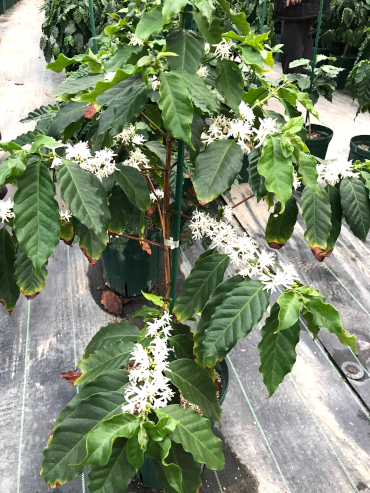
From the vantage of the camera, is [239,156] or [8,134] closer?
[239,156]

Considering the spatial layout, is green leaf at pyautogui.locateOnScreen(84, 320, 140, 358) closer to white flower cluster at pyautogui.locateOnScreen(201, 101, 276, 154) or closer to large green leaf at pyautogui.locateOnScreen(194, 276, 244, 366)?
large green leaf at pyautogui.locateOnScreen(194, 276, 244, 366)

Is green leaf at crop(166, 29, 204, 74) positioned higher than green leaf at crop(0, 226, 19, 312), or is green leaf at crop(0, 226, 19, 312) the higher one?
green leaf at crop(166, 29, 204, 74)

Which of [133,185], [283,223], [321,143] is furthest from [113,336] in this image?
[321,143]

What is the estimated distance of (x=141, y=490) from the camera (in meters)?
1.35

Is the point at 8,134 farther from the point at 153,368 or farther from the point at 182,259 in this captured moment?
the point at 153,368

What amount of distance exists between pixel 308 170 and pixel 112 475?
611 mm

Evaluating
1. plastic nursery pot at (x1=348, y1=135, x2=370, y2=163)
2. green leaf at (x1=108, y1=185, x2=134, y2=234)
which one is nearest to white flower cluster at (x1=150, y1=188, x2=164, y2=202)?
green leaf at (x1=108, y1=185, x2=134, y2=234)

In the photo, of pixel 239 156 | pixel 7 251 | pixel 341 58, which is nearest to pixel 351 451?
pixel 239 156

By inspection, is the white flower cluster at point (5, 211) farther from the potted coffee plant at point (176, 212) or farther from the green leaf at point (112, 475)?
the green leaf at point (112, 475)

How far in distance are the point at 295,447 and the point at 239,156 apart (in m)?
1.17

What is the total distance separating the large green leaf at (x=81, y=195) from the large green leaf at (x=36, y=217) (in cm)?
3

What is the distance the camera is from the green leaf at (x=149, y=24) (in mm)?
675

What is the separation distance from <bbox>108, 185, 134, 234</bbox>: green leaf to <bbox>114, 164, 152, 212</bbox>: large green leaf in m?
0.09

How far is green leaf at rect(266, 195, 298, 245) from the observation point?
920 mm
